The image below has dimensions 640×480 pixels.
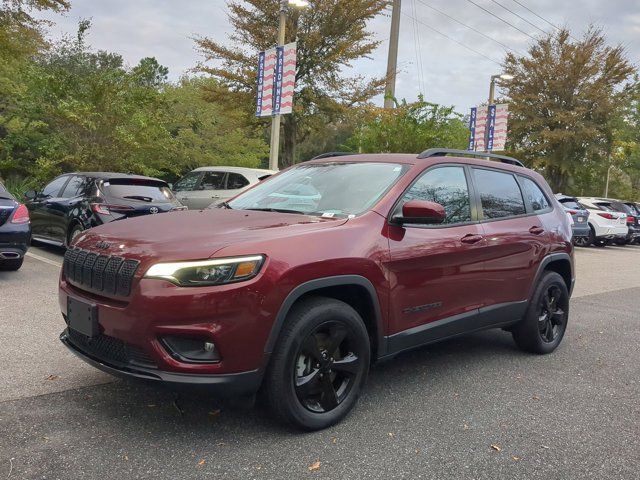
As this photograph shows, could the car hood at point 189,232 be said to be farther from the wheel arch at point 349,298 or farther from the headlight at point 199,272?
the wheel arch at point 349,298

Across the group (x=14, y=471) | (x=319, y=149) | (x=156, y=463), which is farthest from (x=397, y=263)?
(x=319, y=149)

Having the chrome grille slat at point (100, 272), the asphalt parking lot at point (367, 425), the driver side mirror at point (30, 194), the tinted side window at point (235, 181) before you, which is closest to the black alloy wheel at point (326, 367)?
the asphalt parking lot at point (367, 425)

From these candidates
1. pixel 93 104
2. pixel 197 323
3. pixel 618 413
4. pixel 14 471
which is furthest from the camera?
pixel 93 104

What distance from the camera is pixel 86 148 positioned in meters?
14.9

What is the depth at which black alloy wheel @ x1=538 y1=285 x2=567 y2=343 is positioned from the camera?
17.1ft

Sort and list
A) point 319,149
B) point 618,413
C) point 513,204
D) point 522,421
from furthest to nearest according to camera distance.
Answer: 1. point 319,149
2. point 513,204
3. point 618,413
4. point 522,421

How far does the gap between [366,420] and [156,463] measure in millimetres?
1292

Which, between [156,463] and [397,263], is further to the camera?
[397,263]

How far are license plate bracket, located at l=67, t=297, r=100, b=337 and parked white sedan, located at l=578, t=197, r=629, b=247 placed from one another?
20415mm

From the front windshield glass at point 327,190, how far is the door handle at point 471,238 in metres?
0.69

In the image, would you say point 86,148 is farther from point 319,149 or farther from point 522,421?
point 319,149

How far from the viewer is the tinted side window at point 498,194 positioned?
185 inches

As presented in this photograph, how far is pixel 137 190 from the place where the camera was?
9.07 m

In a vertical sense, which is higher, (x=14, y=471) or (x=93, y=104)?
(x=93, y=104)
